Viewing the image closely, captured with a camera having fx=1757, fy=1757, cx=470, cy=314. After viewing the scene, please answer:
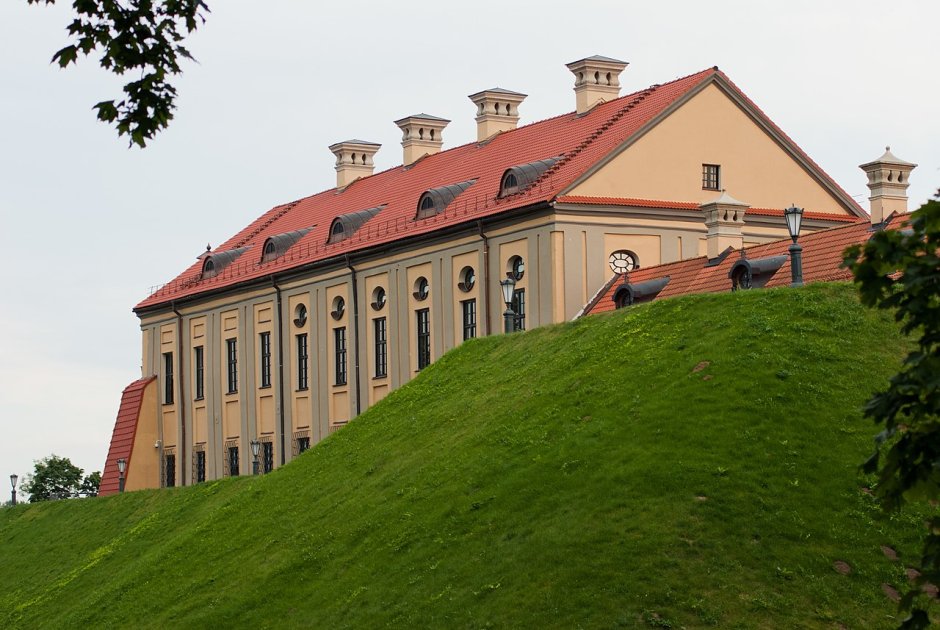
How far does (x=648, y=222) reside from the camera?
48.1m

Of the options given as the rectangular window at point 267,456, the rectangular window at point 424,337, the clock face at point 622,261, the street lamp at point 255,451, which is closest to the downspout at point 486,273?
the rectangular window at point 424,337

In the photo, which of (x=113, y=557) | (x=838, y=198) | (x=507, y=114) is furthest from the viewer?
(x=507, y=114)

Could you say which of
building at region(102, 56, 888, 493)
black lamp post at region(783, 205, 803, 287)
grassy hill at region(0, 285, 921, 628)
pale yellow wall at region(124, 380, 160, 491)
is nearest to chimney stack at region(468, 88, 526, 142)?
building at region(102, 56, 888, 493)

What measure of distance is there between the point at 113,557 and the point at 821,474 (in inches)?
835

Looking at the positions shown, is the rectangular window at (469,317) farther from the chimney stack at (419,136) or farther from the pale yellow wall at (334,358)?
the chimney stack at (419,136)

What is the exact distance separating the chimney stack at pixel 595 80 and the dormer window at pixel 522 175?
16.8 feet

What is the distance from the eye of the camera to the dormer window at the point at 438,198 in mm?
53188

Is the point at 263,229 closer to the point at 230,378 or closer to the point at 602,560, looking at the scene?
the point at 230,378

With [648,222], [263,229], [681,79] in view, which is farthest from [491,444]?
[263,229]

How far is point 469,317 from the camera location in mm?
50719

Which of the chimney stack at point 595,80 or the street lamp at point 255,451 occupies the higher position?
the chimney stack at point 595,80

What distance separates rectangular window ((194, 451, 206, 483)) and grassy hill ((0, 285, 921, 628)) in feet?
89.3

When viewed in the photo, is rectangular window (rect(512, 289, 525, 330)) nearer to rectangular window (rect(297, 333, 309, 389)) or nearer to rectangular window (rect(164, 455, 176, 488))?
rectangular window (rect(297, 333, 309, 389))

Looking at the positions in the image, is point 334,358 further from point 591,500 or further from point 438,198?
point 591,500
